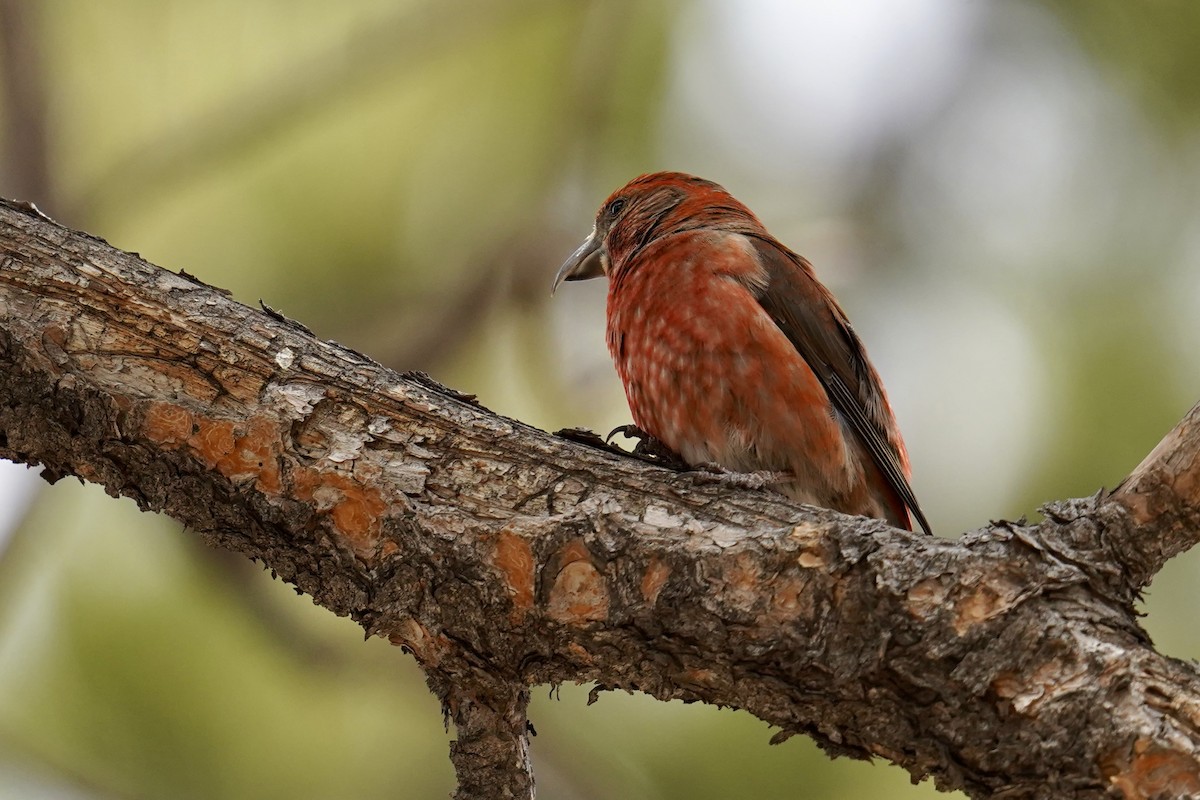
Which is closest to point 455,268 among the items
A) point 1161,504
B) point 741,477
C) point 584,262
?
point 584,262

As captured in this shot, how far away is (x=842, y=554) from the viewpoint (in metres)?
1.68

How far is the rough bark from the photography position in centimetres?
155

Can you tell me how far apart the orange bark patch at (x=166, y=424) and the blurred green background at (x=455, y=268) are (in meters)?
0.86

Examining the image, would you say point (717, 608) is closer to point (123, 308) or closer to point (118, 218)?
point (123, 308)

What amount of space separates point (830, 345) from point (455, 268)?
0.98 metres

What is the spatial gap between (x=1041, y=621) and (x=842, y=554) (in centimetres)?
30

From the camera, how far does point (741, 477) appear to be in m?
2.11

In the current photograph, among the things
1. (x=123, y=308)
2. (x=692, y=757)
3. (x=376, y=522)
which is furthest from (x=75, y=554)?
(x=692, y=757)

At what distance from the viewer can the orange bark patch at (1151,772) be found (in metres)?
1.42

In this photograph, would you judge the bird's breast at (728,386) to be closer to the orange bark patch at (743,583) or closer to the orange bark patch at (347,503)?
the orange bark patch at (743,583)

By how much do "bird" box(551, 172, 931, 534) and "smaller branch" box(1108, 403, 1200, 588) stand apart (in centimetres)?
80

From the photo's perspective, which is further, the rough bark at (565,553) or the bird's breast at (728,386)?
the bird's breast at (728,386)

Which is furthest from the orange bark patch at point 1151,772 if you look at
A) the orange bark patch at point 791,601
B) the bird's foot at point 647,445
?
the bird's foot at point 647,445

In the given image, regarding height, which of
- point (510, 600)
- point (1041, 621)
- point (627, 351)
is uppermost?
point (627, 351)
